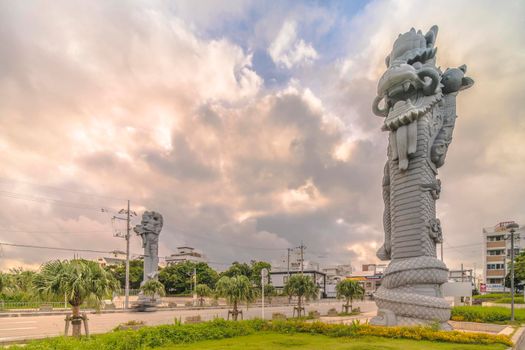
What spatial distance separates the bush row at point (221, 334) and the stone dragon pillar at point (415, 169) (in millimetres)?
2442

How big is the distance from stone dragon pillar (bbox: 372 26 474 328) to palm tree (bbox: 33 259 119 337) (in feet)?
39.9

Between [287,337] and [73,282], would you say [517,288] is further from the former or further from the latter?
[73,282]

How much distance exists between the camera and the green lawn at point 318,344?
43.9 ft

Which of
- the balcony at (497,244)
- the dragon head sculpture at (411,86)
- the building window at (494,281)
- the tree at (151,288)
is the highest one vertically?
the dragon head sculpture at (411,86)

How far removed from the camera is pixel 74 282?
13.8m

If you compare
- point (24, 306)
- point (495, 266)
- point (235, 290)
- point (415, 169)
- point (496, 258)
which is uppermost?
point (415, 169)

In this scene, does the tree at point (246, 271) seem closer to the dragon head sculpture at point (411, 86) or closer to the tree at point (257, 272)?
the tree at point (257, 272)

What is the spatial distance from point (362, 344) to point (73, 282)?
989 centimetres

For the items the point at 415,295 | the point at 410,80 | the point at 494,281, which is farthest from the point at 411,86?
the point at 494,281

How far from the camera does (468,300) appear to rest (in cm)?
4709

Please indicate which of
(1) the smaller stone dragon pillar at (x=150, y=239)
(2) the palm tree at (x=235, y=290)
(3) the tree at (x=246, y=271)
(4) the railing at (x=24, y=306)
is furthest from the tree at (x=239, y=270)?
(2) the palm tree at (x=235, y=290)

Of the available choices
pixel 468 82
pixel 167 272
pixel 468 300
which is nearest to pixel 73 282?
pixel 468 82

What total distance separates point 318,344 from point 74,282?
8.48 meters

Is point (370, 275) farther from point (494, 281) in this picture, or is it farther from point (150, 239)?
point (150, 239)
